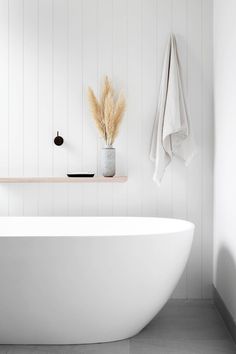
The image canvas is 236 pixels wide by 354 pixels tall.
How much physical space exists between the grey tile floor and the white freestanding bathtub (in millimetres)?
57

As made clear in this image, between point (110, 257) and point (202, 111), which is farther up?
point (202, 111)

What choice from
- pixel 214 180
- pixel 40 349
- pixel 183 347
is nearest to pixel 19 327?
pixel 40 349

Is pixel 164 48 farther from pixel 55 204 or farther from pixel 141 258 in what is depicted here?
pixel 141 258

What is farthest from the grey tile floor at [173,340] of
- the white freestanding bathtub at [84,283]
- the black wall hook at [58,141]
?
the black wall hook at [58,141]

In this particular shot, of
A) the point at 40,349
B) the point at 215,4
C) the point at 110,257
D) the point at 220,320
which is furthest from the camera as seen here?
the point at 215,4

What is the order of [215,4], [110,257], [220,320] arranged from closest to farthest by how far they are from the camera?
[110,257], [220,320], [215,4]

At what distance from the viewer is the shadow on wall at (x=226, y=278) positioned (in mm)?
2916

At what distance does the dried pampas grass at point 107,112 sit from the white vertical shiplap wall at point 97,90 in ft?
0.47

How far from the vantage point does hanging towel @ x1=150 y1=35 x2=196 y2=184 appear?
11.3ft

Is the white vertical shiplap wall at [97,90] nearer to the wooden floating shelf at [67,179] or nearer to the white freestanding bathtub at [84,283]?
the wooden floating shelf at [67,179]

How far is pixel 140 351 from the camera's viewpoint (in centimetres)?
272

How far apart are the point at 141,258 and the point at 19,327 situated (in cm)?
81

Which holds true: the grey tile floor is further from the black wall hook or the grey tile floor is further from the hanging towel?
the black wall hook

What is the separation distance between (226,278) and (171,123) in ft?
3.68
